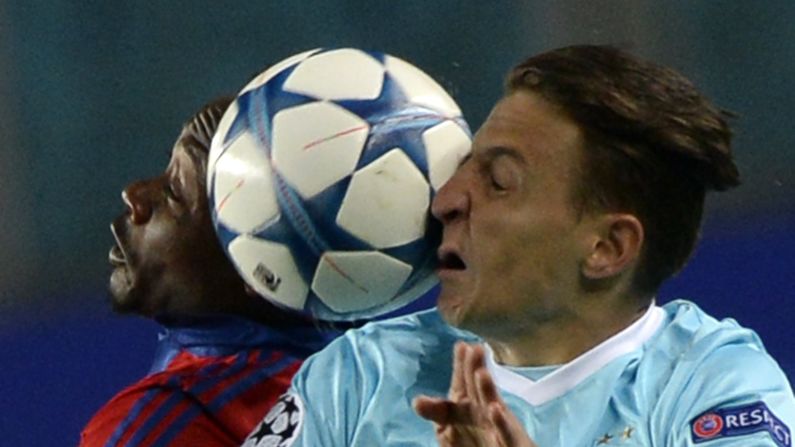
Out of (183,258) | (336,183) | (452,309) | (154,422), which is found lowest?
(154,422)

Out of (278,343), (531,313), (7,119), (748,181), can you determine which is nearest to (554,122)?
(531,313)

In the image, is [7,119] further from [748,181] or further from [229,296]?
[229,296]

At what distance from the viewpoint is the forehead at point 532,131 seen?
234 centimetres

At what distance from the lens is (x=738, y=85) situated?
16.2 feet

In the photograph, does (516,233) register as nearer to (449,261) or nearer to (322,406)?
(449,261)

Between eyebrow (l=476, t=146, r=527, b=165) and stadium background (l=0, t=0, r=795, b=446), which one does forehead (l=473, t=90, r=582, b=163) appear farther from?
stadium background (l=0, t=0, r=795, b=446)

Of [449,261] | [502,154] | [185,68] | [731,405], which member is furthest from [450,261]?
[185,68]

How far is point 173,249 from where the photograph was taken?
2740 millimetres

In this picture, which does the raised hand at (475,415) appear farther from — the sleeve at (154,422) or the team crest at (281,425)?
the sleeve at (154,422)

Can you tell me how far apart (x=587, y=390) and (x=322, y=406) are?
0.98 ft

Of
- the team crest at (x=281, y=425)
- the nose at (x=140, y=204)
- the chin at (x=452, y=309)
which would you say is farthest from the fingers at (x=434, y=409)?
the nose at (x=140, y=204)

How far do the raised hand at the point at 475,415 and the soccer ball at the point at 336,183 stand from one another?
0.30 m

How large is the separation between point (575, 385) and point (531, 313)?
0.30ft

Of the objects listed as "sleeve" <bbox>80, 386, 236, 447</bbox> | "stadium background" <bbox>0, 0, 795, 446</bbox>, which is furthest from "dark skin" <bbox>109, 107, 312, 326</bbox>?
"stadium background" <bbox>0, 0, 795, 446</bbox>
